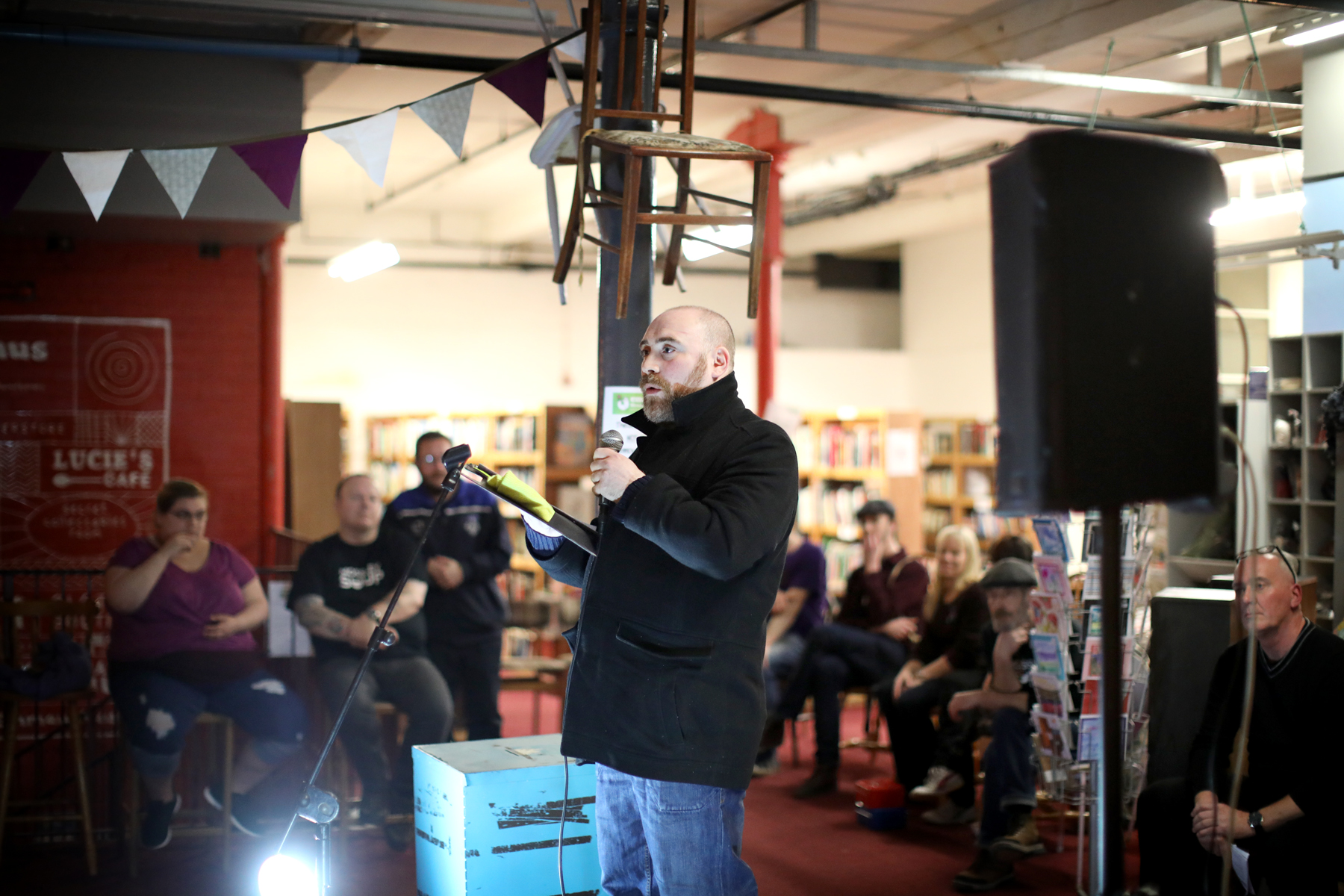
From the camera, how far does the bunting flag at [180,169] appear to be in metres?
3.65

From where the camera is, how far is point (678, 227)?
11.1 feet

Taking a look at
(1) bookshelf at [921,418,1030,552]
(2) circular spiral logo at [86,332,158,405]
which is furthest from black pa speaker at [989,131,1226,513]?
(1) bookshelf at [921,418,1030,552]

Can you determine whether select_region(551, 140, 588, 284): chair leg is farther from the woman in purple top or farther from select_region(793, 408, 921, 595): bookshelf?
select_region(793, 408, 921, 595): bookshelf

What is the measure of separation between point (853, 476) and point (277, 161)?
5.40m

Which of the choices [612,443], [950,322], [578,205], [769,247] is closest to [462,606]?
[578,205]

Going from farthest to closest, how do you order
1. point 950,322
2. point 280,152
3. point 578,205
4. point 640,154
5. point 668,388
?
point 950,322 → point 280,152 → point 578,205 → point 640,154 → point 668,388

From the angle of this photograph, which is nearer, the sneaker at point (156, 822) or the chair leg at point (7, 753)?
the chair leg at point (7, 753)

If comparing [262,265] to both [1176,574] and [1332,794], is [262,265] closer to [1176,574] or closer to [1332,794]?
[1332,794]

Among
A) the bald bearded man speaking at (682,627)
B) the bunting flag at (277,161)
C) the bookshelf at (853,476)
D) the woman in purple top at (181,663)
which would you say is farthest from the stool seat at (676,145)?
the bookshelf at (853,476)

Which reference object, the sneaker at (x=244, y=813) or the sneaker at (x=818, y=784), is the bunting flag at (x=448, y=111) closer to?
the sneaker at (x=244, y=813)

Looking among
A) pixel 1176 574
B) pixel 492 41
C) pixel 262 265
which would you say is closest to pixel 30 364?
pixel 262 265

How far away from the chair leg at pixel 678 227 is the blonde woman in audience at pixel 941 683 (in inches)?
86.4

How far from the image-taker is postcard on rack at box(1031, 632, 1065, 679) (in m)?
3.80

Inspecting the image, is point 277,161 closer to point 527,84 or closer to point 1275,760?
point 527,84
